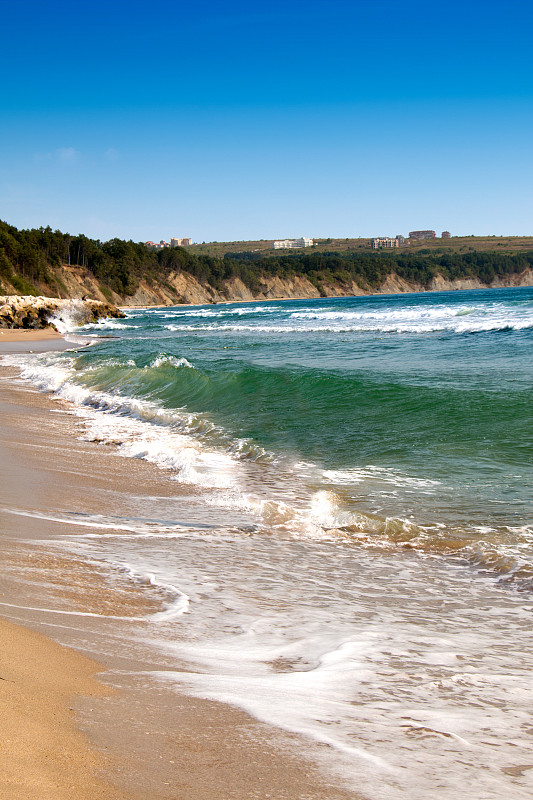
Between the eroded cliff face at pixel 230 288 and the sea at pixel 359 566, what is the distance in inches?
3323

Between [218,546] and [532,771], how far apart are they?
3256 millimetres

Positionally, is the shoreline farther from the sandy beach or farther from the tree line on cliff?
the sandy beach

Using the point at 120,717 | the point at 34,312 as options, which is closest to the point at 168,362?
the point at 120,717

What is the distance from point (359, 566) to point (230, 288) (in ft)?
473

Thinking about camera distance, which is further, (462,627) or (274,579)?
(274,579)

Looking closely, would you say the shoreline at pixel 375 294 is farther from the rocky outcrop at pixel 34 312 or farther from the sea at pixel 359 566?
the sea at pixel 359 566

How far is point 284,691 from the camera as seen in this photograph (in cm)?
290

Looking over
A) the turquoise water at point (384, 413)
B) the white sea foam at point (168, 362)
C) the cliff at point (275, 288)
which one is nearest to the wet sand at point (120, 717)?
the turquoise water at point (384, 413)

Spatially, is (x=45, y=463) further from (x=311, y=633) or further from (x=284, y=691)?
(x=284, y=691)

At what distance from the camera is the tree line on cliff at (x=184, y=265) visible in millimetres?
82062

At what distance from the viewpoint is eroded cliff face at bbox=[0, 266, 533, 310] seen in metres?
102

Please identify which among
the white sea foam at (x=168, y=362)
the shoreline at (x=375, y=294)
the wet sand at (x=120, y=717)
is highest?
the shoreline at (x=375, y=294)

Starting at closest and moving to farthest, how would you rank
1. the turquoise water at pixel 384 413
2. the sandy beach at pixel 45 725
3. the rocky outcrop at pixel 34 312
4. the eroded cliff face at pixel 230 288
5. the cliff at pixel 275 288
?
the sandy beach at pixel 45 725, the turquoise water at pixel 384 413, the rocky outcrop at pixel 34 312, the eroded cliff face at pixel 230 288, the cliff at pixel 275 288

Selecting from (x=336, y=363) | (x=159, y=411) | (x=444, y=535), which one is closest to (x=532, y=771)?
(x=444, y=535)
